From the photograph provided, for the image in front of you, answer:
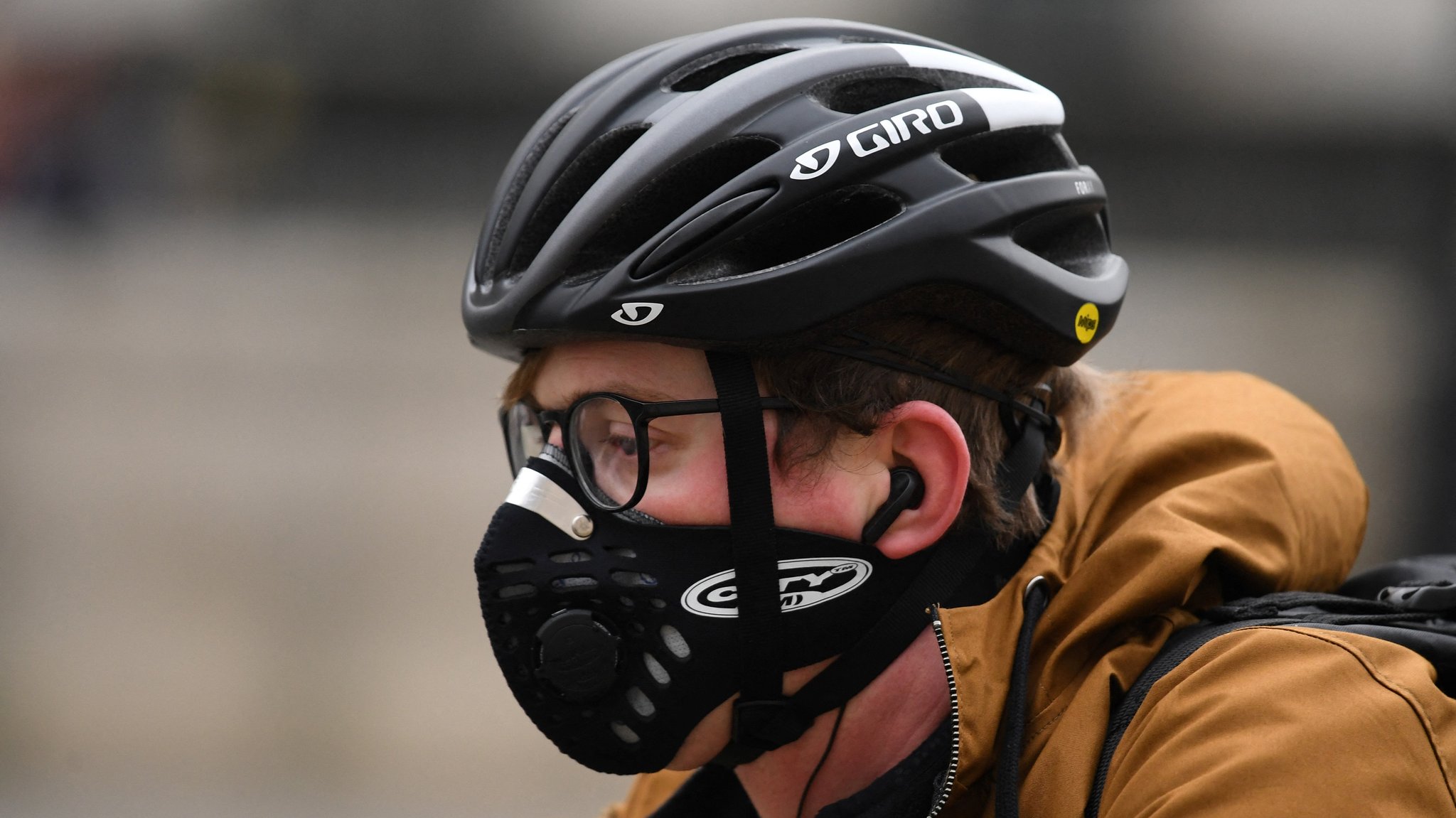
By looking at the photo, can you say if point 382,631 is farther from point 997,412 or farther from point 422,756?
point 997,412

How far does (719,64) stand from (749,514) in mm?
900

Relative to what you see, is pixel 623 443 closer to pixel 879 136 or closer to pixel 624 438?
pixel 624 438

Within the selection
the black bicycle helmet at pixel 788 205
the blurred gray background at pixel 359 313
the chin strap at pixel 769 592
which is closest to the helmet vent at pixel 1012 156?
the black bicycle helmet at pixel 788 205

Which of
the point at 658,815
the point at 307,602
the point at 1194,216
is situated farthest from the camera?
the point at 1194,216

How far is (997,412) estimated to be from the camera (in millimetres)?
2312

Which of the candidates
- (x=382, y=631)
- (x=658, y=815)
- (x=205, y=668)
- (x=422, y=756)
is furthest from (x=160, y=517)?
(x=658, y=815)

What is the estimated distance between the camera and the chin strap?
211 cm

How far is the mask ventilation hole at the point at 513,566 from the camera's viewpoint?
2.17 meters

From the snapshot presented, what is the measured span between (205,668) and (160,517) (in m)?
1.03

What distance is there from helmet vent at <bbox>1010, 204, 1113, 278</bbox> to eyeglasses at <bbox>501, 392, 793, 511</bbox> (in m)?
0.65

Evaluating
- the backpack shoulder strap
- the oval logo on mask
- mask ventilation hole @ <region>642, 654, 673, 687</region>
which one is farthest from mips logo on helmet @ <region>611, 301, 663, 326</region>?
the backpack shoulder strap

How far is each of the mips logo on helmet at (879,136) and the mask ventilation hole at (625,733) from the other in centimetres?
98

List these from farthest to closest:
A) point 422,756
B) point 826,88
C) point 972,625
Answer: point 422,756 → point 826,88 → point 972,625

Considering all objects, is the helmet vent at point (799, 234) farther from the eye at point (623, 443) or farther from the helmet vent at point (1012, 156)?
the eye at point (623, 443)
